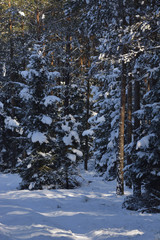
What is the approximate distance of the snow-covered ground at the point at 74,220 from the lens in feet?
20.1

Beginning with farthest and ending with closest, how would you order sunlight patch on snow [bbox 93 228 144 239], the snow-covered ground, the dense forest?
the dense forest
sunlight patch on snow [bbox 93 228 144 239]
the snow-covered ground

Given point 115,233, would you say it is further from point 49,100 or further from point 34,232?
point 49,100

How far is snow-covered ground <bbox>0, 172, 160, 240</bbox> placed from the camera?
20.1 feet

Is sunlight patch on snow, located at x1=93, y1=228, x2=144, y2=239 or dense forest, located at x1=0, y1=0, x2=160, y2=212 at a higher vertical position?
dense forest, located at x1=0, y1=0, x2=160, y2=212

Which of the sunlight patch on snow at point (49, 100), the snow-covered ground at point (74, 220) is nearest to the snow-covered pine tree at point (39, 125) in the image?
the sunlight patch on snow at point (49, 100)

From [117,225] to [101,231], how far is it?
844 millimetres

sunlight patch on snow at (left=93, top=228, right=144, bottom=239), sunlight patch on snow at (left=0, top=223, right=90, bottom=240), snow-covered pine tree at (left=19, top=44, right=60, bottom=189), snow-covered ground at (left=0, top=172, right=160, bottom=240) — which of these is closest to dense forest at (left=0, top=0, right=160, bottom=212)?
snow-covered pine tree at (left=19, top=44, right=60, bottom=189)

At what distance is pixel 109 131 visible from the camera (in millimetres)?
20578

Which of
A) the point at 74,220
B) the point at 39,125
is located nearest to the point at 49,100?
the point at 39,125

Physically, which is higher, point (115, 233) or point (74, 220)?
point (115, 233)

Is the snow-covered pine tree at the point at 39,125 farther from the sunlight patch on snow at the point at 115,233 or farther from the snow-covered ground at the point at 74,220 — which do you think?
the sunlight patch on snow at the point at 115,233

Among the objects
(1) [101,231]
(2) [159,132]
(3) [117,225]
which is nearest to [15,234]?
(1) [101,231]

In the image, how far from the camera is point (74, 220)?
810 cm

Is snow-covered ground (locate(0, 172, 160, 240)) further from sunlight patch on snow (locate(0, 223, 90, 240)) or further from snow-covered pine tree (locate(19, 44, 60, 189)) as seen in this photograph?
snow-covered pine tree (locate(19, 44, 60, 189))
